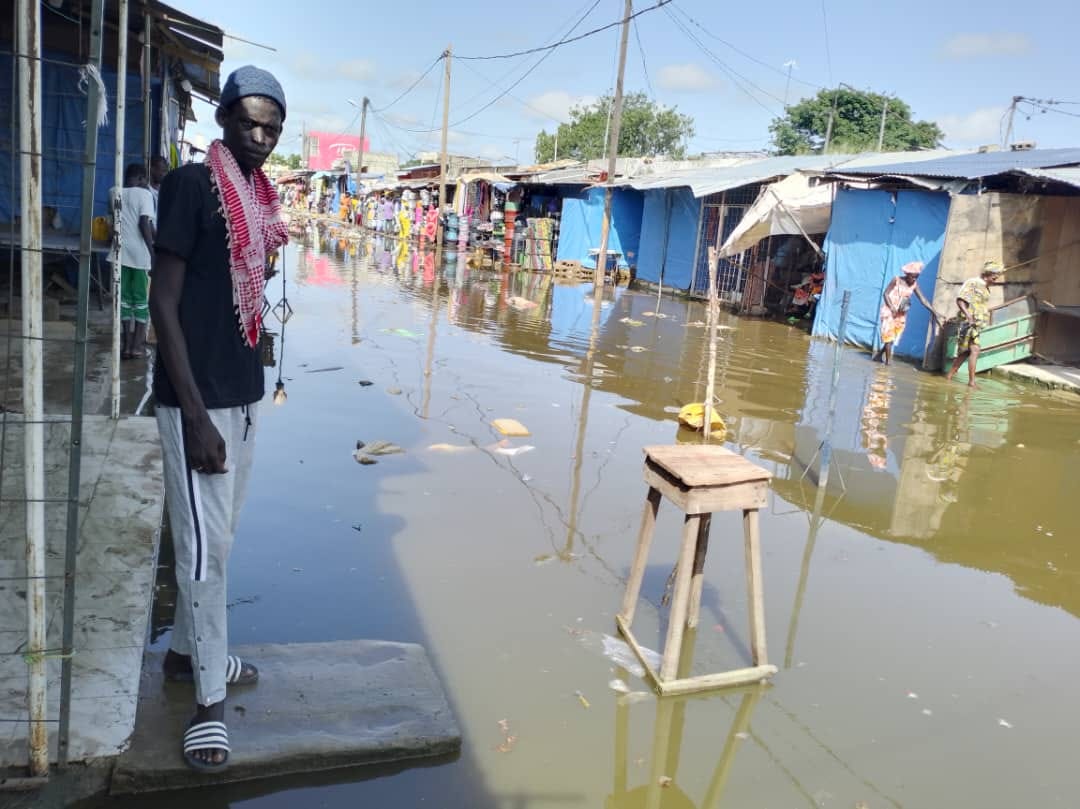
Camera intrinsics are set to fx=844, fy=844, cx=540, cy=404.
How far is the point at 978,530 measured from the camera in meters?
5.42

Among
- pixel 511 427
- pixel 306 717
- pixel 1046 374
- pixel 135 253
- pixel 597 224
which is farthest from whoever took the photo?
pixel 597 224

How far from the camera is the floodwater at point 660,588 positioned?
2828mm

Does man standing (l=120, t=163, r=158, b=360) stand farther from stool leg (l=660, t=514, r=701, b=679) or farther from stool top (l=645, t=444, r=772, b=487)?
stool leg (l=660, t=514, r=701, b=679)

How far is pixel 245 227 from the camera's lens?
2402mm

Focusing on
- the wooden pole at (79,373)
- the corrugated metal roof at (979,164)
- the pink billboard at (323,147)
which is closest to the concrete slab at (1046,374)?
the corrugated metal roof at (979,164)

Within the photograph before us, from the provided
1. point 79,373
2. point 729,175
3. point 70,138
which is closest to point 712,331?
point 79,373

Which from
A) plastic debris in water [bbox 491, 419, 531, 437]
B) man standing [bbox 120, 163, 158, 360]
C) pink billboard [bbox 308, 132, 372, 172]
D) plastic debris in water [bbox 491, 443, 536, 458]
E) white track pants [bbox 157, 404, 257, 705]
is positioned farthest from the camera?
pink billboard [bbox 308, 132, 372, 172]

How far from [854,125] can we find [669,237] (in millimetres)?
22973

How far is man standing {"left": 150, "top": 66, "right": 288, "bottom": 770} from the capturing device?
2.31m

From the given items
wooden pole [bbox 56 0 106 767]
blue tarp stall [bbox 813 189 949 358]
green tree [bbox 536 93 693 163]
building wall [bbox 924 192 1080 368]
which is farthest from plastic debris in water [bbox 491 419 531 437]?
green tree [bbox 536 93 693 163]

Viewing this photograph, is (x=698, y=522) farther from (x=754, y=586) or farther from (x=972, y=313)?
(x=972, y=313)

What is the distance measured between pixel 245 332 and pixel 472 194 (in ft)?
91.3

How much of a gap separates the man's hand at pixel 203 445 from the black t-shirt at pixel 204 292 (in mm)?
85

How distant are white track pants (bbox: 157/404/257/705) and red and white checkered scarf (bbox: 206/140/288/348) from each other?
0.99ft
